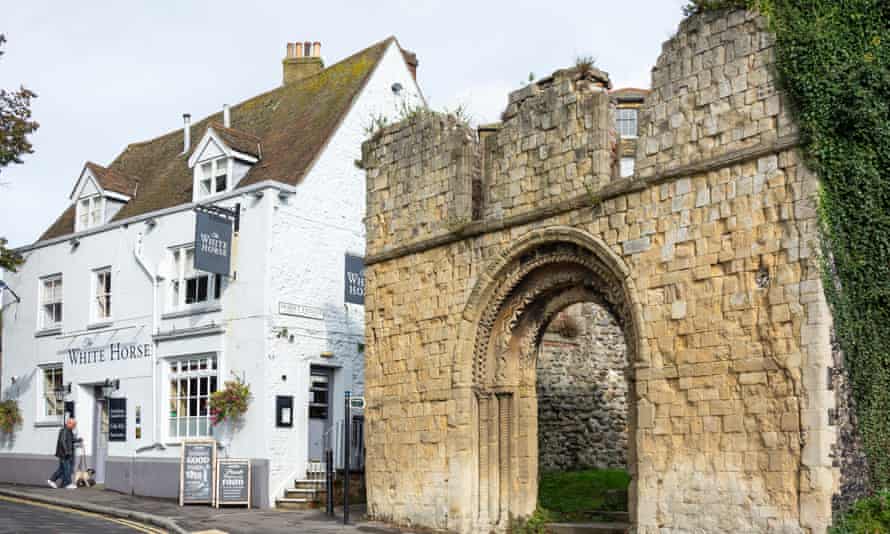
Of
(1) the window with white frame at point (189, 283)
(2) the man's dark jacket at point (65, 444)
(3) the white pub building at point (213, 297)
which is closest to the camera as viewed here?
(3) the white pub building at point (213, 297)

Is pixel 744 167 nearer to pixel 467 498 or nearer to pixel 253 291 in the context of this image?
pixel 467 498

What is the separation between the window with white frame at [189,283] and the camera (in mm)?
21312

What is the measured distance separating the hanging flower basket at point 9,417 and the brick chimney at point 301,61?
9859mm

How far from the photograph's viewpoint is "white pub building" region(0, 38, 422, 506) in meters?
20.3

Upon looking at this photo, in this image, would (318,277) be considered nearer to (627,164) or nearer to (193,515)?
(193,515)

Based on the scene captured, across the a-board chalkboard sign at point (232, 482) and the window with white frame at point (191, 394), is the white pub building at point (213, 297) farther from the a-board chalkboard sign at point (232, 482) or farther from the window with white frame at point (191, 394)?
the a-board chalkboard sign at point (232, 482)

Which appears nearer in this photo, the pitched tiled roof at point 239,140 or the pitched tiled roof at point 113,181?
the pitched tiled roof at point 239,140

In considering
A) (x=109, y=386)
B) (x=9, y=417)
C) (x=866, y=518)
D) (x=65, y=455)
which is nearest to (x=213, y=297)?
(x=109, y=386)

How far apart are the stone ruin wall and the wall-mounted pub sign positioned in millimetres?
3730

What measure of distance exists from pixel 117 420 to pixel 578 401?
372 inches

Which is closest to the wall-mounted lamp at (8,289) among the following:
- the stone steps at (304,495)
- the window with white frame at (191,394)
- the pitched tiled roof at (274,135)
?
the pitched tiled roof at (274,135)

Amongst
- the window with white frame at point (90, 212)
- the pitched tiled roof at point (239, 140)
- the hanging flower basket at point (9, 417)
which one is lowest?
the hanging flower basket at point (9, 417)

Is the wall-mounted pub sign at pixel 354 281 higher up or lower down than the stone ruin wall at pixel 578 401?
higher up

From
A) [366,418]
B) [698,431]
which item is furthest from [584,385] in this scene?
[698,431]
